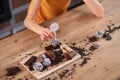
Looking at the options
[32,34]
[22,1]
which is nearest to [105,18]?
[32,34]

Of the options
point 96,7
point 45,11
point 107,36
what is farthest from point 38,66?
point 45,11

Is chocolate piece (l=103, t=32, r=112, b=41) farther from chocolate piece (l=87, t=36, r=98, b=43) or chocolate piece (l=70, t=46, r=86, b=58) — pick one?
chocolate piece (l=70, t=46, r=86, b=58)

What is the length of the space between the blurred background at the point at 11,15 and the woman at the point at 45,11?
0.76 meters

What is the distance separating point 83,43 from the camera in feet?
4.48

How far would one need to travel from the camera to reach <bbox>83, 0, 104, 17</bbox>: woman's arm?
1.58 metres

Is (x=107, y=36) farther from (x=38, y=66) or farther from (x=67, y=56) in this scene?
(x=38, y=66)

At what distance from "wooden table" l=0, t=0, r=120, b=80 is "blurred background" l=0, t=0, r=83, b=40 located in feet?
3.51

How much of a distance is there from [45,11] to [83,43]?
1.93ft

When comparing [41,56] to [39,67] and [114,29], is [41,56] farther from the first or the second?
[114,29]

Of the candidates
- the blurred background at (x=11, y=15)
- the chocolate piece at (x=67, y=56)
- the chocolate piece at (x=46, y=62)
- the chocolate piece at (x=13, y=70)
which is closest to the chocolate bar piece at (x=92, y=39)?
the chocolate piece at (x=67, y=56)

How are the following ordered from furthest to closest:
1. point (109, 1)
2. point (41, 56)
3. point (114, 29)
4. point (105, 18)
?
point (109, 1), point (105, 18), point (114, 29), point (41, 56)

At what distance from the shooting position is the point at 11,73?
1163 millimetres

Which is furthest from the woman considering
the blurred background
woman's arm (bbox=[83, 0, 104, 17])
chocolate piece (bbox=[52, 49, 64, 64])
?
the blurred background

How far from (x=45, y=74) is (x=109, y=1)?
0.87 m
